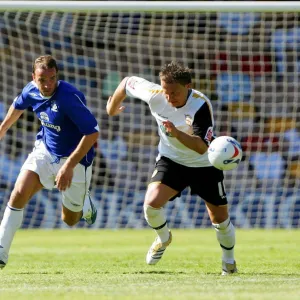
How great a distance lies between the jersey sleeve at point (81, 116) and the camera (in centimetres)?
846

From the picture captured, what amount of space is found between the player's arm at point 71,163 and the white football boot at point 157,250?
4.34 ft

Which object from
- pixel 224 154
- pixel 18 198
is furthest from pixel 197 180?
pixel 18 198

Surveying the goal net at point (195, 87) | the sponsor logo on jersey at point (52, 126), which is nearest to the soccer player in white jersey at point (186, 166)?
the sponsor logo on jersey at point (52, 126)

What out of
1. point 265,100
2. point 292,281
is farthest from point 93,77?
point 292,281

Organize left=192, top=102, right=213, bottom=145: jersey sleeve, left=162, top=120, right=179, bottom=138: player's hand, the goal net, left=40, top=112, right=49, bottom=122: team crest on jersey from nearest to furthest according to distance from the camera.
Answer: left=162, top=120, right=179, bottom=138: player's hand < left=192, top=102, right=213, bottom=145: jersey sleeve < left=40, top=112, right=49, bottom=122: team crest on jersey < the goal net

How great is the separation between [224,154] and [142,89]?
1272 mm

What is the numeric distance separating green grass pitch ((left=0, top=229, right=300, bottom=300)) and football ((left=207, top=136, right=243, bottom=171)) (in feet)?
3.13

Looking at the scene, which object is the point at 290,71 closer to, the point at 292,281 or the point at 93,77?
the point at 93,77

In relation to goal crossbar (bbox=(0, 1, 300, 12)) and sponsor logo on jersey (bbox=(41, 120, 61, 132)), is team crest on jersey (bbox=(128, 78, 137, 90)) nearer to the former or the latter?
sponsor logo on jersey (bbox=(41, 120, 61, 132))

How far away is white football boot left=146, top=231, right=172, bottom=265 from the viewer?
9078 millimetres

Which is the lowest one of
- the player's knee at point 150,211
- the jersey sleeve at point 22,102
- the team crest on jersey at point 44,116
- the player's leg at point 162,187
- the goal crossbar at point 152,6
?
the player's knee at point 150,211

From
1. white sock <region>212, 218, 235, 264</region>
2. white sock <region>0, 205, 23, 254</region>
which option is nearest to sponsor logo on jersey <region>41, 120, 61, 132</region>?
white sock <region>0, 205, 23, 254</region>

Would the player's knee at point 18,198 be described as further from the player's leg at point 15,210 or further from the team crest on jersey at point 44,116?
the team crest on jersey at point 44,116

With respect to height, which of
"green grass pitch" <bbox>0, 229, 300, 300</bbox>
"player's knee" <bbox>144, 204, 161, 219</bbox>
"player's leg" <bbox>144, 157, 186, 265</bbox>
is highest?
"player's leg" <bbox>144, 157, 186, 265</bbox>
